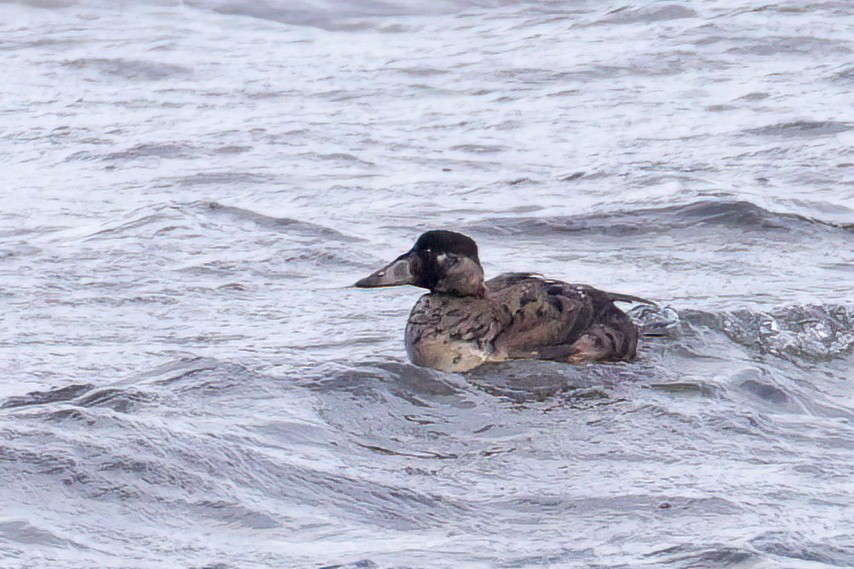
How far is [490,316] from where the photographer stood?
809cm

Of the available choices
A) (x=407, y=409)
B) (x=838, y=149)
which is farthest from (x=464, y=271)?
(x=838, y=149)

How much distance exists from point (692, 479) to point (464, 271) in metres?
2.30

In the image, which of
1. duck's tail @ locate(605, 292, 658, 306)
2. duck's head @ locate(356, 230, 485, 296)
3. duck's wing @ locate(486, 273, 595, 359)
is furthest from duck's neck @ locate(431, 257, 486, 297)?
duck's tail @ locate(605, 292, 658, 306)

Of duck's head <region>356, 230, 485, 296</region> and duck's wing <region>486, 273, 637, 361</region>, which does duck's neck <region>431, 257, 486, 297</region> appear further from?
duck's wing <region>486, 273, 637, 361</region>

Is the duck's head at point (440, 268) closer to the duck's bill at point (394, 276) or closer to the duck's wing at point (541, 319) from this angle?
the duck's bill at point (394, 276)

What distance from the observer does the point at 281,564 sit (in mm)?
5340

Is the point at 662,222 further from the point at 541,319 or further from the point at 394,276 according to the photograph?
the point at 394,276

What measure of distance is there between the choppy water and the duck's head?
0.39 meters

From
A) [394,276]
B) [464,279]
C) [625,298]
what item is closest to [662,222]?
[625,298]

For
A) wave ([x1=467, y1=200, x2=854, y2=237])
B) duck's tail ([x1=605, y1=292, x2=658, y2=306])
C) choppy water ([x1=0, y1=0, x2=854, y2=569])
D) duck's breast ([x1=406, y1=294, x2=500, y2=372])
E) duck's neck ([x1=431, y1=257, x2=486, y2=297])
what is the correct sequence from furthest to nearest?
wave ([x1=467, y1=200, x2=854, y2=237])
duck's tail ([x1=605, y1=292, x2=658, y2=306])
duck's neck ([x1=431, y1=257, x2=486, y2=297])
duck's breast ([x1=406, y1=294, x2=500, y2=372])
choppy water ([x1=0, y1=0, x2=854, y2=569])

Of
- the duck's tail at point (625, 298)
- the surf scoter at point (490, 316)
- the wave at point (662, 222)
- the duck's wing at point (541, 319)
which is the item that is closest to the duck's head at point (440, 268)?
the surf scoter at point (490, 316)

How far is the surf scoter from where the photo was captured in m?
7.94

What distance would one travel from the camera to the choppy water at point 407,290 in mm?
5812

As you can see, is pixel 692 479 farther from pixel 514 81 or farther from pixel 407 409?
pixel 514 81
